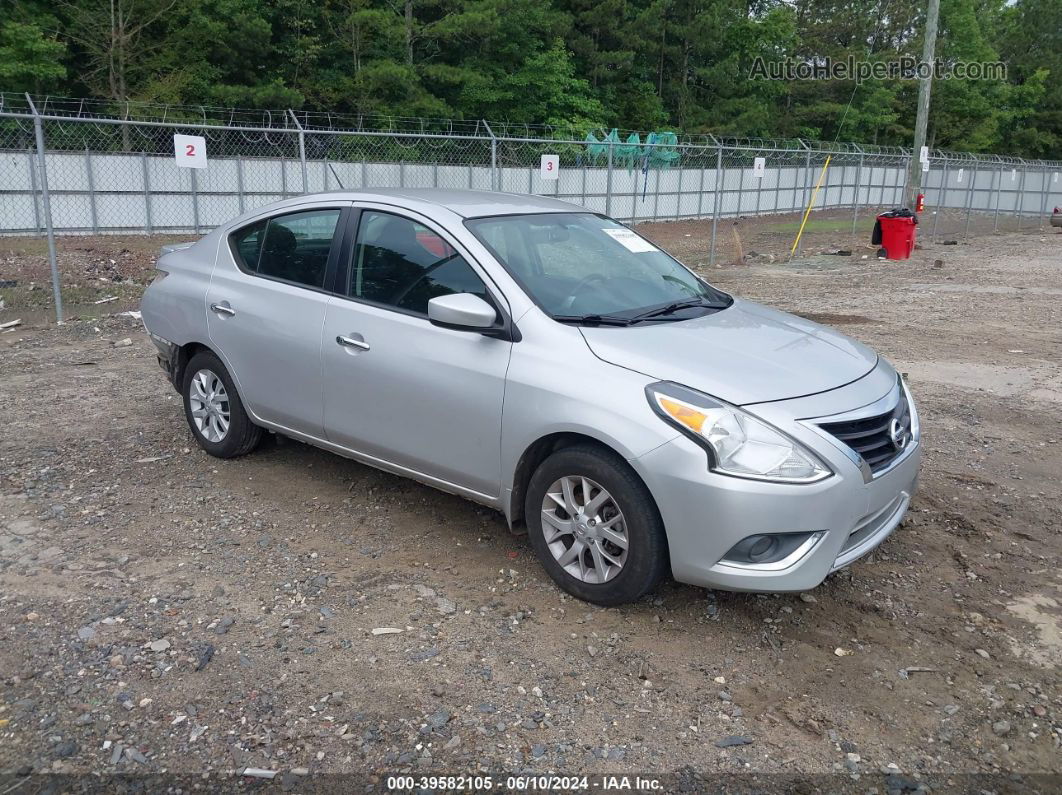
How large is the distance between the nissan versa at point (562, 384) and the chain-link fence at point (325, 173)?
10.00m

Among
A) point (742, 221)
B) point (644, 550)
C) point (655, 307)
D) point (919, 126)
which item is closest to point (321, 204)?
point (655, 307)

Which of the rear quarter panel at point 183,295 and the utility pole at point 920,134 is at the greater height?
the utility pole at point 920,134

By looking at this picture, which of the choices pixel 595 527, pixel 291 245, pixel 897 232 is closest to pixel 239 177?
pixel 897 232

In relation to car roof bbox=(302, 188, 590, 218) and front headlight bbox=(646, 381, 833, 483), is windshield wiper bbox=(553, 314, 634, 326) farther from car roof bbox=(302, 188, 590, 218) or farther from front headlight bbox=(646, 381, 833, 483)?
car roof bbox=(302, 188, 590, 218)

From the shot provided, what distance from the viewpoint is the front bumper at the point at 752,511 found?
347 cm

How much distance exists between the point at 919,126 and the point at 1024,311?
14.2 meters

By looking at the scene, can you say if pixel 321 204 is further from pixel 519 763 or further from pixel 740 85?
pixel 740 85

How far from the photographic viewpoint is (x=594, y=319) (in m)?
4.18

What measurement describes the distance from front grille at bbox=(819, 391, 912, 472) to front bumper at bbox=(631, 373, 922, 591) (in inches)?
4.0

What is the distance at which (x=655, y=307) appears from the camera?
454cm

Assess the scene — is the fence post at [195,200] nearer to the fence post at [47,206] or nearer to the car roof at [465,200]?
the fence post at [47,206]

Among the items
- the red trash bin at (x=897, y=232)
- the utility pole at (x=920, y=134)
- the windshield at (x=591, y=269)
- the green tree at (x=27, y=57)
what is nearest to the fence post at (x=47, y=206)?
the windshield at (x=591, y=269)

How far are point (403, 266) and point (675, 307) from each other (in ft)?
4.51

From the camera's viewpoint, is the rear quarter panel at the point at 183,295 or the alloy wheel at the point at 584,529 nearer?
the alloy wheel at the point at 584,529
